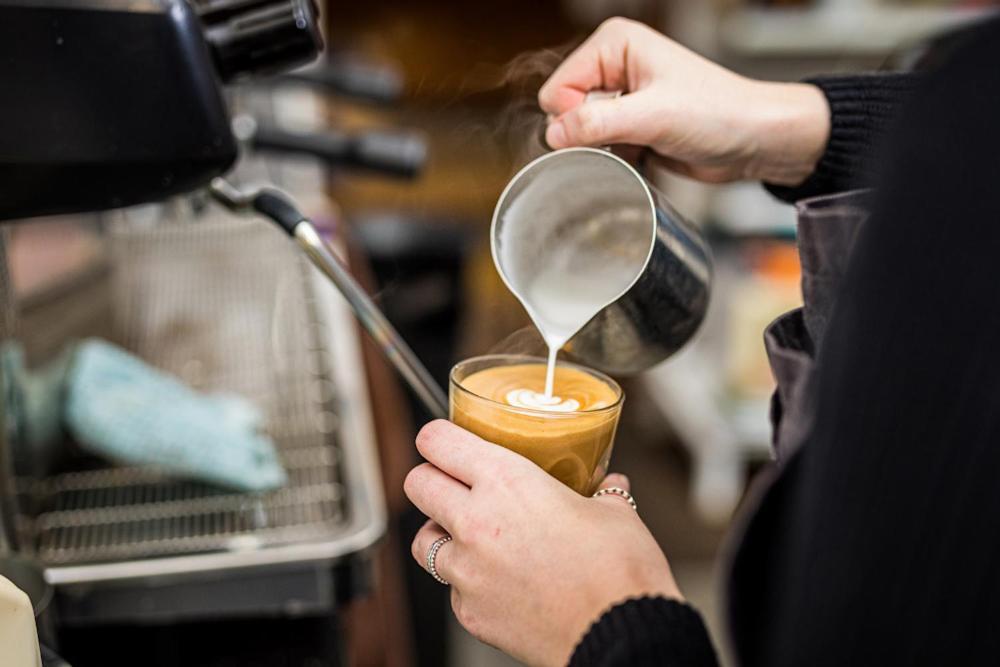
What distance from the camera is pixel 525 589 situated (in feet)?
1.56

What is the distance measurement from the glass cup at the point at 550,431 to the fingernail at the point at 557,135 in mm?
197

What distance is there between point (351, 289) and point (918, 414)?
40 cm

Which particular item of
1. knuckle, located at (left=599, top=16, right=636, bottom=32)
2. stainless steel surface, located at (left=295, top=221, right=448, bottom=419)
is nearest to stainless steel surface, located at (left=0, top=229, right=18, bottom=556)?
stainless steel surface, located at (left=295, top=221, right=448, bottom=419)

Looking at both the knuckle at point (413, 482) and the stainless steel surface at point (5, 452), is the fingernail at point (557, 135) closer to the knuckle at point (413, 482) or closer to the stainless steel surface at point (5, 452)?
the knuckle at point (413, 482)

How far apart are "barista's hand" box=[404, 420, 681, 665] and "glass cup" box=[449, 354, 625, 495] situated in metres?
0.03

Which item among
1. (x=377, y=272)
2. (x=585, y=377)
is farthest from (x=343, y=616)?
(x=377, y=272)

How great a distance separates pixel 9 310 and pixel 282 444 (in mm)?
306

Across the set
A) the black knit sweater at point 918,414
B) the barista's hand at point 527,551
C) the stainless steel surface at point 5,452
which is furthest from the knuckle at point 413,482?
the stainless steel surface at point 5,452

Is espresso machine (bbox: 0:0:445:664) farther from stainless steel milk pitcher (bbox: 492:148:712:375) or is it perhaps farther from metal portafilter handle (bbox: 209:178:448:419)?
stainless steel milk pitcher (bbox: 492:148:712:375)

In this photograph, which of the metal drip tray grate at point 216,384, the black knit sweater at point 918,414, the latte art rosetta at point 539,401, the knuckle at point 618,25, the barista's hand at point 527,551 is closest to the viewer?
the black knit sweater at point 918,414

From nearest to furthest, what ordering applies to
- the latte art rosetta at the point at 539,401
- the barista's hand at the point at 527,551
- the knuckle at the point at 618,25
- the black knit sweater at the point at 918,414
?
1. the black knit sweater at the point at 918,414
2. the barista's hand at the point at 527,551
3. the latte art rosetta at the point at 539,401
4. the knuckle at the point at 618,25

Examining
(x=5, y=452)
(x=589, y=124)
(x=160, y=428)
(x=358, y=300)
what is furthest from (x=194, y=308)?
(x=589, y=124)

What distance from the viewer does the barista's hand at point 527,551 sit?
463 mm

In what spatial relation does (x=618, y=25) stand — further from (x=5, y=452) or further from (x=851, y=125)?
(x=5, y=452)
